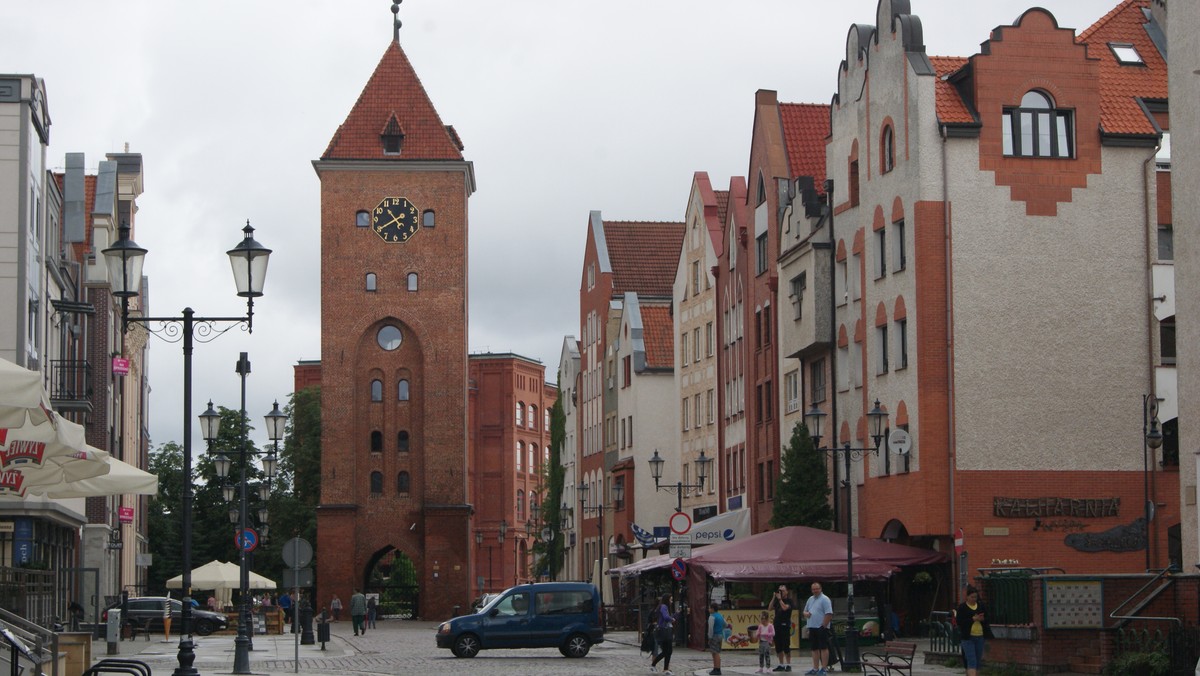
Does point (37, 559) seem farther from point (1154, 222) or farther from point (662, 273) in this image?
point (662, 273)

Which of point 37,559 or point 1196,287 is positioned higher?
point 1196,287

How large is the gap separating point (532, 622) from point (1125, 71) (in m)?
19.5

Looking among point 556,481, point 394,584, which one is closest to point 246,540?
point 556,481

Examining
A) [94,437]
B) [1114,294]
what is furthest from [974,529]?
[94,437]

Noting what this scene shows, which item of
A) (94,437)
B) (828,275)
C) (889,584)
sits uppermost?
(828,275)

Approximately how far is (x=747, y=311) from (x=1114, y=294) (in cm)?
1706

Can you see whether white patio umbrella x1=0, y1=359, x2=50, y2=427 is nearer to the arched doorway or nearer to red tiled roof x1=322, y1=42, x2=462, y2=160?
the arched doorway

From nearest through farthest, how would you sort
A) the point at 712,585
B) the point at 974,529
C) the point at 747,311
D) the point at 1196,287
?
1. the point at 1196,287
2. the point at 974,529
3. the point at 712,585
4. the point at 747,311

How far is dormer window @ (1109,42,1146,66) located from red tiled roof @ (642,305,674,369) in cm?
2979

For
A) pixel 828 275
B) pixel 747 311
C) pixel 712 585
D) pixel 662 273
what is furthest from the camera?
pixel 662 273

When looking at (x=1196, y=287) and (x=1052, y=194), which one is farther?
(x=1052, y=194)

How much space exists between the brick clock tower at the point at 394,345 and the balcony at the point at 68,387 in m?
32.9

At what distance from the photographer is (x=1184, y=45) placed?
28766 mm

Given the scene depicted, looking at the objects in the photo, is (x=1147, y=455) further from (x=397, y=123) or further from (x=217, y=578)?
(x=397, y=123)
